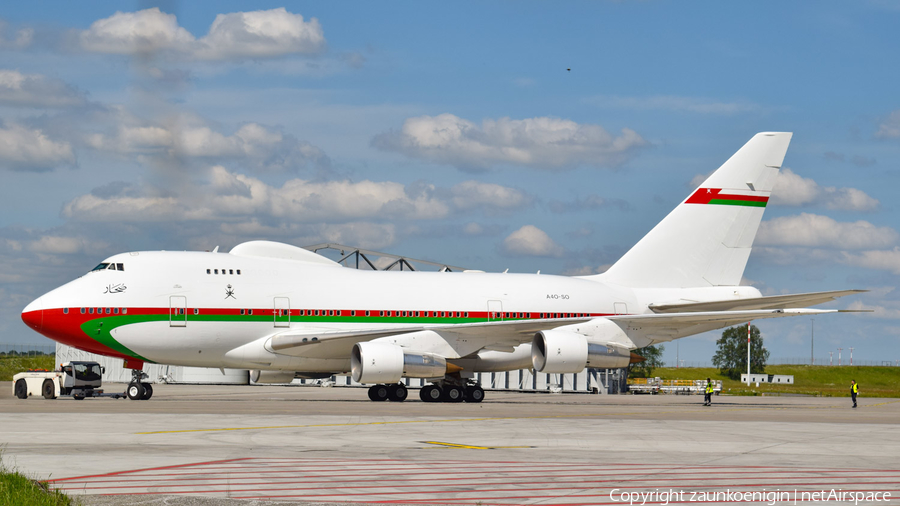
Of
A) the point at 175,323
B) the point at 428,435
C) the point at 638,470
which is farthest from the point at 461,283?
the point at 638,470

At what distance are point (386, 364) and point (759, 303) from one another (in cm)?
1345

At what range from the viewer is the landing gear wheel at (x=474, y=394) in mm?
31869

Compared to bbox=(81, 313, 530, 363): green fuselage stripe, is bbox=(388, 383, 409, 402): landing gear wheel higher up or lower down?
lower down

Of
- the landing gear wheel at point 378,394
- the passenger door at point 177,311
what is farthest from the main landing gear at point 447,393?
the passenger door at point 177,311

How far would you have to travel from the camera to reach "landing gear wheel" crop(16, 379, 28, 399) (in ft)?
107

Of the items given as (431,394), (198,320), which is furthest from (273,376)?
(431,394)

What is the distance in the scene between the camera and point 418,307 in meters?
31.5

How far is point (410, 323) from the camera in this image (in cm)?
3130

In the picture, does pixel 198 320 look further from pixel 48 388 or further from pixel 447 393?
pixel 447 393

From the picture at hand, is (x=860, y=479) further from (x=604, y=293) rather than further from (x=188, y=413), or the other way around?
(x=604, y=293)

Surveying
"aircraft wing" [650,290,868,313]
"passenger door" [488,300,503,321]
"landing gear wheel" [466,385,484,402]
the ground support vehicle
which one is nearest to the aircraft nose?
the ground support vehicle

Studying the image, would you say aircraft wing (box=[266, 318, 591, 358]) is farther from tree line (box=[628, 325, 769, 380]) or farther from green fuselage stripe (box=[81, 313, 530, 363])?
tree line (box=[628, 325, 769, 380])

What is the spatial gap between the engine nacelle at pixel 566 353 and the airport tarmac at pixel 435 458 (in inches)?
278

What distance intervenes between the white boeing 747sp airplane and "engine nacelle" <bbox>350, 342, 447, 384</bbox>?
0.14 ft
